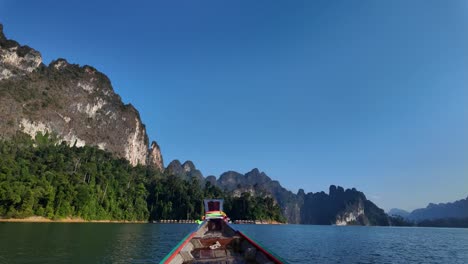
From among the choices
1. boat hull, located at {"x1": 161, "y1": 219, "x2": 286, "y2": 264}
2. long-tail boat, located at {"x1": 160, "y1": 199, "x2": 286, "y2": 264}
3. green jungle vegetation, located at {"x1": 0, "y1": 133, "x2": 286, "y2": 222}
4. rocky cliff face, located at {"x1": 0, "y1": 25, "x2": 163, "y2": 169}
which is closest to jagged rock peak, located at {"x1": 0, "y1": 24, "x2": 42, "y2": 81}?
rocky cliff face, located at {"x1": 0, "y1": 25, "x2": 163, "y2": 169}

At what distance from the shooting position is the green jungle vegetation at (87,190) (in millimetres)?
80206

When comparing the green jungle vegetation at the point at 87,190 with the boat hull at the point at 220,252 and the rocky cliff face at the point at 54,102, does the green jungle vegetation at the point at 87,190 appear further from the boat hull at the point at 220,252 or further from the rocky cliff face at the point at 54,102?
the boat hull at the point at 220,252

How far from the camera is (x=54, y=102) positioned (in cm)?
16200

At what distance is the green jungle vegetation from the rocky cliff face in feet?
27.0

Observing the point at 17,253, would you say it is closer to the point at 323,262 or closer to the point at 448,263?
the point at 323,262

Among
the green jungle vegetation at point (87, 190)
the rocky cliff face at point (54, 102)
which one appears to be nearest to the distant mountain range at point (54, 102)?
the rocky cliff face at point (54, 102)

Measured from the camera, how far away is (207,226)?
71.7 feet

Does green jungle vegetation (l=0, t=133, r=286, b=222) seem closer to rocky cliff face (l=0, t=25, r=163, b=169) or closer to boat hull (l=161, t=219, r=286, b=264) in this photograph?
rocky cliff face (l=0, t=25, r=163, b=169)

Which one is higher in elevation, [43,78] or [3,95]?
[43,78]

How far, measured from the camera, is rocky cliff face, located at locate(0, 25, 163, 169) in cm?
14075

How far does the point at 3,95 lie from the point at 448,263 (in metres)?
166

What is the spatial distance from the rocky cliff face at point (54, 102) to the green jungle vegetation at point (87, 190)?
27.0ft

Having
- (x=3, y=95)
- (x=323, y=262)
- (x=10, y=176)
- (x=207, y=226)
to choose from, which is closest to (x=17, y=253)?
(x=207, y=226)

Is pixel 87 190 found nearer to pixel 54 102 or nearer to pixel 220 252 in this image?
pixel 54 102
